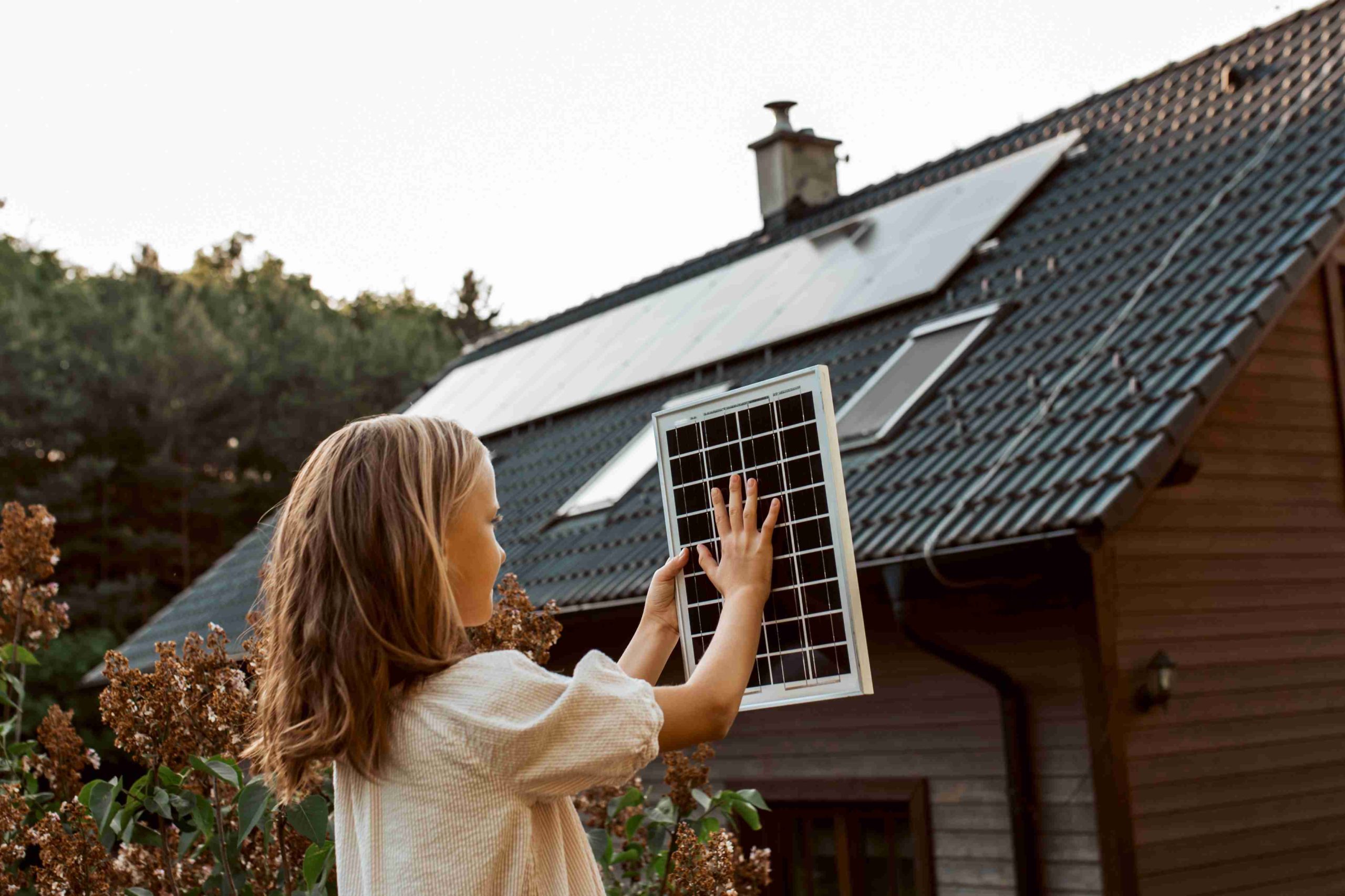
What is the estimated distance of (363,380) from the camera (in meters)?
32.8

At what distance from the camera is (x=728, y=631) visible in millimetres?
2000

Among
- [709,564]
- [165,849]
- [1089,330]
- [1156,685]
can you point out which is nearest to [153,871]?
[165,849]

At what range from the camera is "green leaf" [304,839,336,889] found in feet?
9.96

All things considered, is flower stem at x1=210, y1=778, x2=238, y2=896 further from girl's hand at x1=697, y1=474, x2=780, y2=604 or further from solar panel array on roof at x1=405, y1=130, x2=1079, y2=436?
solar panel array on roof at x1=405, y1=130, x2=1079, y2=436

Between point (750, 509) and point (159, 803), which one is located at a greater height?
point (750, 509)

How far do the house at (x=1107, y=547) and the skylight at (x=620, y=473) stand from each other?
0.44m

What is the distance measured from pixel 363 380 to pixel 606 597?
25767 mm

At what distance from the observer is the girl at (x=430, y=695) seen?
5.90 feet

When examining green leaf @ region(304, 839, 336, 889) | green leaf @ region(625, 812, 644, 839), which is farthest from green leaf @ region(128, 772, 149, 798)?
green leaf @ region(625, 812, 644, 839)

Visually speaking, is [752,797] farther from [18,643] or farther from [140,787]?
[18,643]

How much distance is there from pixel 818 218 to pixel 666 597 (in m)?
10.5

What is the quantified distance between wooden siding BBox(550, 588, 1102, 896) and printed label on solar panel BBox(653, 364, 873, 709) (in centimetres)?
356

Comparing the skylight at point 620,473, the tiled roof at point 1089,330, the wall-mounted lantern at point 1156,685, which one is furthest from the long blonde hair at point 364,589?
the skylight at point 620,473

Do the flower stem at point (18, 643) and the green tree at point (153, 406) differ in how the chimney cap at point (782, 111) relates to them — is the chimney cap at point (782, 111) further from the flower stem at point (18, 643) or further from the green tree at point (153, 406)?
the green tree at point (153, 406)
